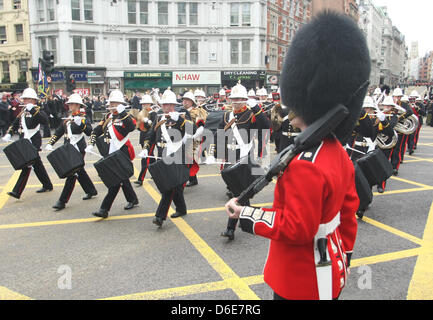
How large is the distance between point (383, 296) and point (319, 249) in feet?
6.89

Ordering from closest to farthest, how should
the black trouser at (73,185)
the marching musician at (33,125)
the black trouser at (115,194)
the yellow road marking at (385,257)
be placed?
the yellow road marking at (385,257) → the black trouser at (115,194) → the black trouser at (73,185) → the marching musician at (33,125)

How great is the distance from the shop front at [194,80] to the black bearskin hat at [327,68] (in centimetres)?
3367

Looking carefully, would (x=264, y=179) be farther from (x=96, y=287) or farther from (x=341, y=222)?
(x=96, y=287)

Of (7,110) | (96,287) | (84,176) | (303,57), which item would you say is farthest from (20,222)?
(7,110)

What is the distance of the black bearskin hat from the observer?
1.91 m

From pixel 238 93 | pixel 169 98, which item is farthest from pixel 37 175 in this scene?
pixel 238 93

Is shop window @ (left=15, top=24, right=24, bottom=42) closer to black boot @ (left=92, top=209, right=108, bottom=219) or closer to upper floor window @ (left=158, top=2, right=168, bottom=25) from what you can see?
upper floor window @ (left=158, top=2, right=168, bottom=25)

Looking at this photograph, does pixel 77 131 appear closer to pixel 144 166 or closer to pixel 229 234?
pixel 144 166

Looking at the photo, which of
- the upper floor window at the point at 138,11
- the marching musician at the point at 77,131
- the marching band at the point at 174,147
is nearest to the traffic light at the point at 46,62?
the marching band at the point at 174,147

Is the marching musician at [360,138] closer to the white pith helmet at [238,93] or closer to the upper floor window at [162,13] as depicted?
the white pith helmet at [238,93]

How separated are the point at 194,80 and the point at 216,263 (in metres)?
32.4

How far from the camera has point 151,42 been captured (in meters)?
34.0

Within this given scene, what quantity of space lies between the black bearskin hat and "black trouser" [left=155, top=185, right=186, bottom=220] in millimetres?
3845

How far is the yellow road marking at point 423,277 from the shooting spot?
368 centimetres
